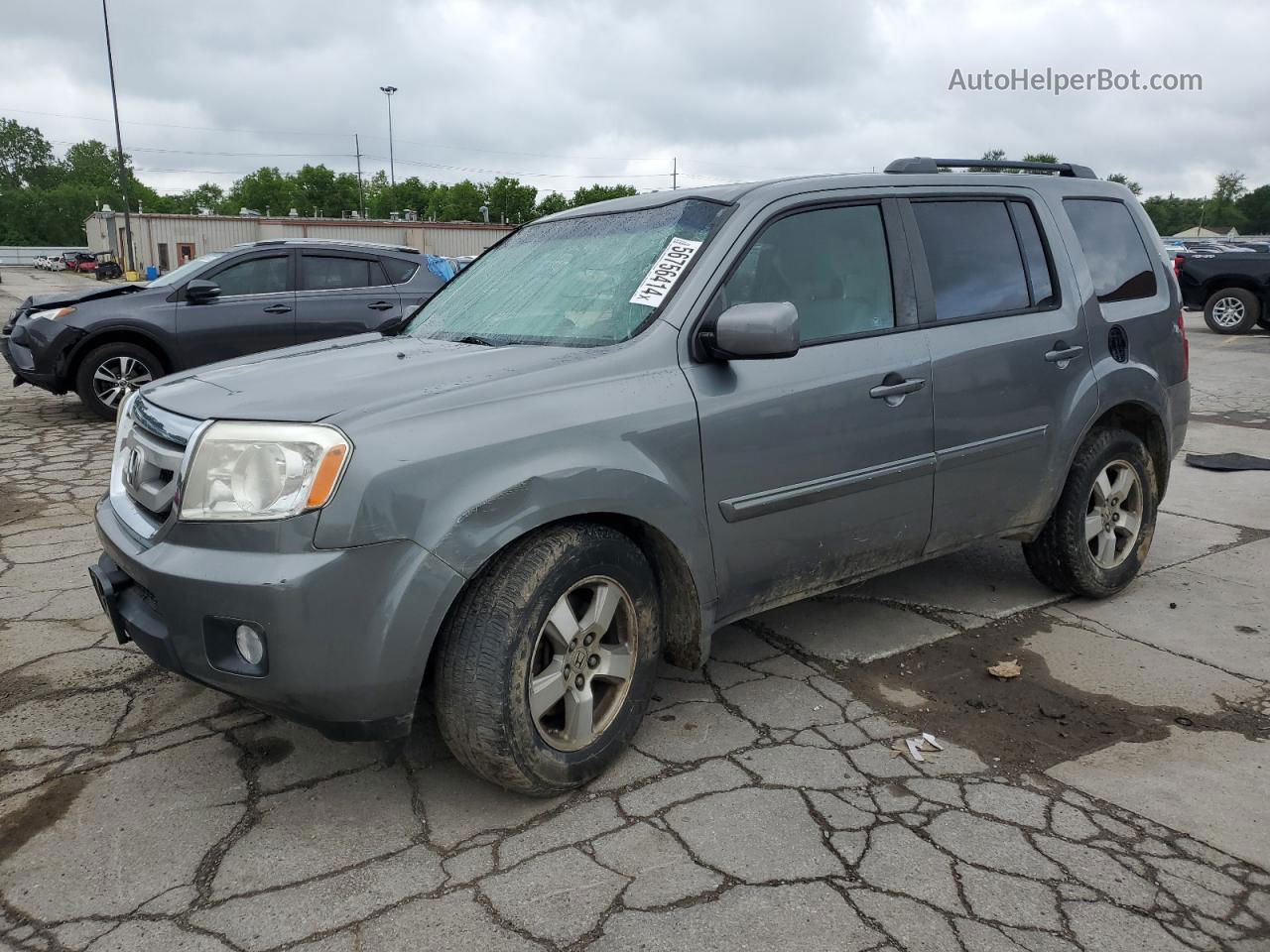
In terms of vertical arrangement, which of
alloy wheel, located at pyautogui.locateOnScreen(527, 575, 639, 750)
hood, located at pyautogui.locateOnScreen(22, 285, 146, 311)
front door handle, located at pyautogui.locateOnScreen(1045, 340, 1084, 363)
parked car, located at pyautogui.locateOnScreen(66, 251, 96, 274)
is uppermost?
parked car, located at pyautogui.locateOnScreen(66, 251, 96, 274)

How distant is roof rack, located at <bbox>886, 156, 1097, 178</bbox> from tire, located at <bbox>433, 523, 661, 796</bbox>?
2.09 metres

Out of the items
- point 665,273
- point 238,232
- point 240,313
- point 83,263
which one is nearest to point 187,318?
point 240,313

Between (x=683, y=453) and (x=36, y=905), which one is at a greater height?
(x=683, y=453)

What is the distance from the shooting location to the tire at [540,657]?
2568 millimetres

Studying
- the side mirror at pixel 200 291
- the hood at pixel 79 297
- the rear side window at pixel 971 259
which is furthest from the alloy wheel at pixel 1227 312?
the hood at pixel 79 297

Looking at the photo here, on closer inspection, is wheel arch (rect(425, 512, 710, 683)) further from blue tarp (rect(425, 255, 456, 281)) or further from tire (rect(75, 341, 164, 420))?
blue tarp (rect(425, 255, 456, 281))

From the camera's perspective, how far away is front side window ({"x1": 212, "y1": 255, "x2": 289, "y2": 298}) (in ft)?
29.7

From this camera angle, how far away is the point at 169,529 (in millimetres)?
2568

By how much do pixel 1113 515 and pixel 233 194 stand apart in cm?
15539

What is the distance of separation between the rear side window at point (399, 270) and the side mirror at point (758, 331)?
24.3 ft

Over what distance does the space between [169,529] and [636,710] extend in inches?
54.5

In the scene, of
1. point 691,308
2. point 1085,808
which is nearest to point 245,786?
point 691,308

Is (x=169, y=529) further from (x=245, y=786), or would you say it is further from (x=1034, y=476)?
(x=1034, y=476)

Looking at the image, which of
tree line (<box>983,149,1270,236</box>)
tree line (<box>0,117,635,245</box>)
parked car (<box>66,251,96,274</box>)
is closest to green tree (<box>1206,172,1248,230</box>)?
tree line (<box>983,149,1270,236</box>)
